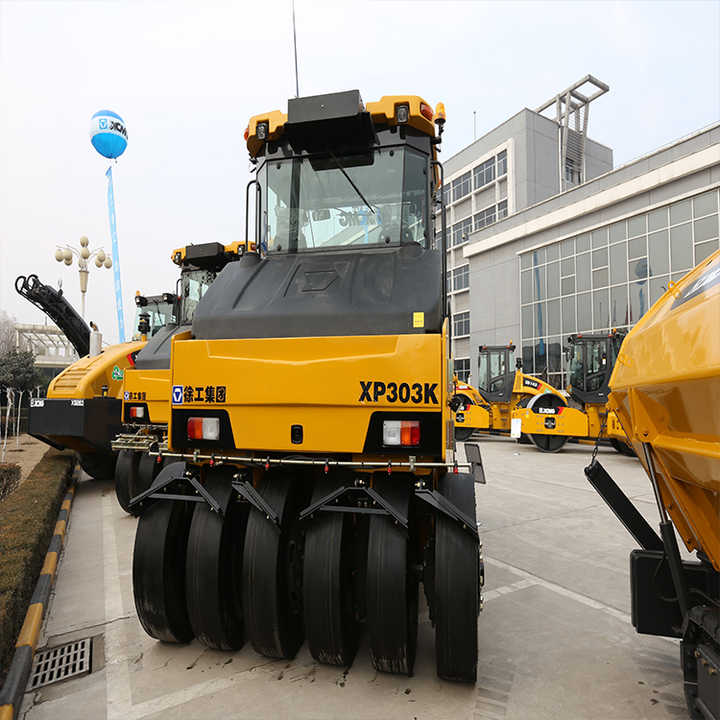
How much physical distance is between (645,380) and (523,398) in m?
13.7

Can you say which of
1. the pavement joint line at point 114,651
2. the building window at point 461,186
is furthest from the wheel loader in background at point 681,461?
the building window at point 461,186

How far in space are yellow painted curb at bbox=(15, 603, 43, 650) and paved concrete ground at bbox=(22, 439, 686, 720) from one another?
0.13 metres

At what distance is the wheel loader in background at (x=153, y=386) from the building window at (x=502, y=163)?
34.9 metres

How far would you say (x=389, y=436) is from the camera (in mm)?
2770

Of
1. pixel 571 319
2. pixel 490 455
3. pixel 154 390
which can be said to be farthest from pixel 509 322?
pixel 154 390

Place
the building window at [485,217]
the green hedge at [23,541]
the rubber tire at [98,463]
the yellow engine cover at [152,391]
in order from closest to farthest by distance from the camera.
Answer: the green hedge at [23,541], the yellow engine cover at [152,391], the rubber tire at [98,463], the building window at [485,217]

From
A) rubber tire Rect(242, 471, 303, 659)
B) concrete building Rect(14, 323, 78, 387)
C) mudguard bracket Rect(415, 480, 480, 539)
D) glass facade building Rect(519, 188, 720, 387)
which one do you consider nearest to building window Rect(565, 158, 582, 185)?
glass facade building Rect(519, 188, 720, 387)

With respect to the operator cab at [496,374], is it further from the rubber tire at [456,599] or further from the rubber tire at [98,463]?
the rubber tire at [456,599]

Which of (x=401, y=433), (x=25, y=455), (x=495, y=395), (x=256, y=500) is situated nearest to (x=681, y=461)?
(x=401, y=433)

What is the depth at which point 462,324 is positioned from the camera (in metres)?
38.9

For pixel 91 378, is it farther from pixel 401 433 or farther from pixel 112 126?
pixel 112 126

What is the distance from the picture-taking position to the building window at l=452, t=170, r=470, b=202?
4209 centimetres

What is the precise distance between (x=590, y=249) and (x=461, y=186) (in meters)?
20.5

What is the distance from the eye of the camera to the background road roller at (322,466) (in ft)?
9.07
